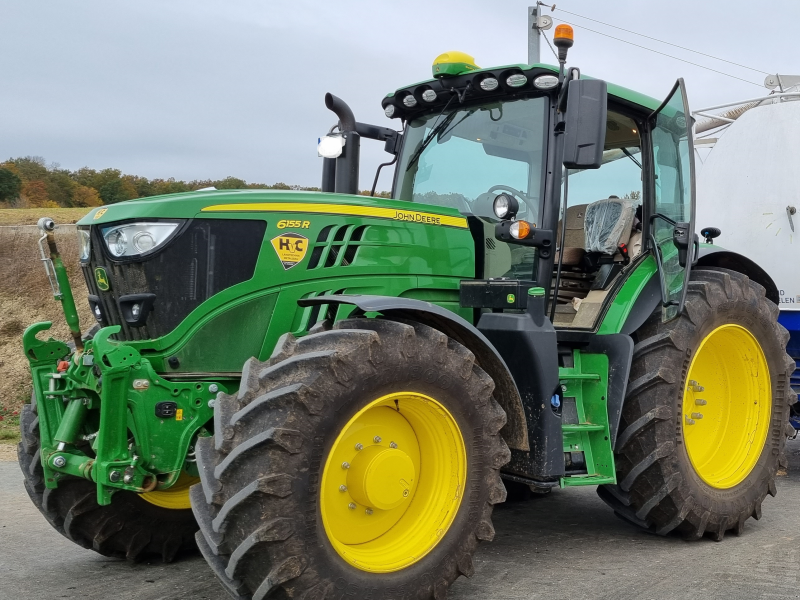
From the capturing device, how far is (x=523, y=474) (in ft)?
14.6

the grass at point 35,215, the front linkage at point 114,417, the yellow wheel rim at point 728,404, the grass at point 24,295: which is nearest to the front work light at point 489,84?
the yellow wheel rim at point 728,404

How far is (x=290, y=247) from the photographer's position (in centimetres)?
413

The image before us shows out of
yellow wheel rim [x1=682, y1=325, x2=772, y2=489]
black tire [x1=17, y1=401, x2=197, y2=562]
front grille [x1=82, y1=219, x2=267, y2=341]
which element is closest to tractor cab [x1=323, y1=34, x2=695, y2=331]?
yellow wheel rim [x1=682, y1=325, x2=772, y2=489]

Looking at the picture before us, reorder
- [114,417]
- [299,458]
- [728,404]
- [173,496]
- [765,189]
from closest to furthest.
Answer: [299,458], [114,417], [173,496], [728,404], [765,189]

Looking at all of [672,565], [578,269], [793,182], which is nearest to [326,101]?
[578,269]

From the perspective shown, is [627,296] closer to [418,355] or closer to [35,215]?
[418,355]

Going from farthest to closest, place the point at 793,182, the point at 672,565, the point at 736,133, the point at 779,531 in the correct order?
the point at 736,133 < the point at 793,182 < the point at 779,531 < the point at 672,565

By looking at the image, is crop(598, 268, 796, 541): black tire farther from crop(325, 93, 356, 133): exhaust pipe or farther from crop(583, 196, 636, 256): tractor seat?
crop(325, 93, 356, 133): exhaust pipe

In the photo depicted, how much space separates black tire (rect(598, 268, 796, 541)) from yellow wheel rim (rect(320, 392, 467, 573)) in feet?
4.80

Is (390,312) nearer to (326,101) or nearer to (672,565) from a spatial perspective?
(326,101)

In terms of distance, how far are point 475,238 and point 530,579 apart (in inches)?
73.4

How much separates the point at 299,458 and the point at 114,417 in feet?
2.96

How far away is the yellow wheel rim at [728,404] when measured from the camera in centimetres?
548

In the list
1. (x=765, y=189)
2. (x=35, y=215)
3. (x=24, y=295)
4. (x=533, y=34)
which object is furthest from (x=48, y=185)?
(x=765, y=189)
